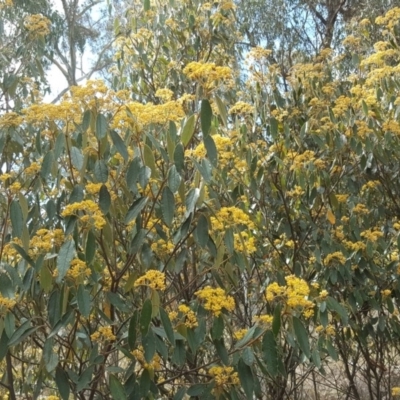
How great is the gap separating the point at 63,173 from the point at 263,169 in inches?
45.3

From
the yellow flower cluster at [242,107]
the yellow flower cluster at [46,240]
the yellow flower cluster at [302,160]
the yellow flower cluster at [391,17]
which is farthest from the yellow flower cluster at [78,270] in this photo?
the yellow flower cluster at [391,17]

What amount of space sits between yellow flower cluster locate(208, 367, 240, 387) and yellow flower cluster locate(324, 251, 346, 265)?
3.49ft

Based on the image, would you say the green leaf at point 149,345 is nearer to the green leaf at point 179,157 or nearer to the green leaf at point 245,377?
the green leaf at point 245,377

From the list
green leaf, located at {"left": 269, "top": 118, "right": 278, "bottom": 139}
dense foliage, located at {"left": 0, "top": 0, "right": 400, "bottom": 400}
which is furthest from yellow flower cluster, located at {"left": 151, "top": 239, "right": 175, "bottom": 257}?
green leaf, located at {"left": 269, "top": 118, "right": 278, "bottom": 139}

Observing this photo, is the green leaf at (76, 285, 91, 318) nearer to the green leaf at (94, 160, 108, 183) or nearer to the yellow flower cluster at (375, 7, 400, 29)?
the green leaf at (94, 160, 108, 183)

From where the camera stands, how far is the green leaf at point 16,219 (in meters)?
1.67

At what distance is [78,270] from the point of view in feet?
5.30

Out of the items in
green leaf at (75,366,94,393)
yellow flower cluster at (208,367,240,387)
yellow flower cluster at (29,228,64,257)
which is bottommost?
yellow flower cluster at (208,367,240,387)

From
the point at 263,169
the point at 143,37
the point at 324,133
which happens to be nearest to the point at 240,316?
the point at 263,169

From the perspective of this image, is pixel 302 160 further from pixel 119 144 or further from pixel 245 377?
pixel 245 377

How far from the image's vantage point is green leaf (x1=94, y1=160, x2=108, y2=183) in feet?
5.74

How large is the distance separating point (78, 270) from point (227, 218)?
1.53ft

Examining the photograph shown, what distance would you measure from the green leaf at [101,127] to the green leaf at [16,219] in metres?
0.30

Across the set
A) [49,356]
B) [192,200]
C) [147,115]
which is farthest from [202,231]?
[49,356]
